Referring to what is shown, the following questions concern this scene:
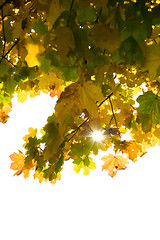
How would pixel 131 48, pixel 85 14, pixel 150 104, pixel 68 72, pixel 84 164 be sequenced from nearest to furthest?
pixel 131 48
pixel 85 14
pixel 68 72
pixel 150 104
pixel 84 164

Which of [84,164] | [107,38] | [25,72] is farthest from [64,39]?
[84,164]

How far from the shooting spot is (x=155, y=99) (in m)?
1.71

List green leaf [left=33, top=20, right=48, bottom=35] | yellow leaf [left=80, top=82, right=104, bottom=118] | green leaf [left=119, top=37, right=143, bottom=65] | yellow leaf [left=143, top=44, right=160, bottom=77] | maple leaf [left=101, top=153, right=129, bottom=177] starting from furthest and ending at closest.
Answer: maple leaf [left=101, top=153, right=129, bottom=177] < yellow leaf [left=80, top=82, right=104, bottom=118] < green leaf [left=33, top=20, right=48, bottom=35] < yellow leaf [left=143, top=44, right=160, bottom=77] < green leaf [left=119, top=37, right=143, bottom=65]

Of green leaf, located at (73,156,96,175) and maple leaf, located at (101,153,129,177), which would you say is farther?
maple leaf, located at (101,153,129,177)

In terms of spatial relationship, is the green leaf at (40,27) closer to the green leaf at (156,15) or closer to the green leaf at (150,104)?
the green leaf at (156,15)

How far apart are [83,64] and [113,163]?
149 cm

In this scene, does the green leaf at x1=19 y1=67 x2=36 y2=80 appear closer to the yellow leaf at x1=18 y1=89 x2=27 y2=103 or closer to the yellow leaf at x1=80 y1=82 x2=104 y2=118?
the yellow leaf at x1=80 y1=82 x2=104 y2=118

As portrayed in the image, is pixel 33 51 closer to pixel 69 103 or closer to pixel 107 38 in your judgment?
pixel 69 103

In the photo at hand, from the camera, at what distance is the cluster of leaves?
99 cm

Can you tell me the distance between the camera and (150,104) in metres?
1.73

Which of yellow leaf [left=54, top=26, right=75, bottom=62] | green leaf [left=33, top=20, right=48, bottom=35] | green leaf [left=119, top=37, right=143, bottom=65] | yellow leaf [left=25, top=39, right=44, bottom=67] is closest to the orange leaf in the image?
yellow leaf [left=25, top=39, right=44, bottom=67]

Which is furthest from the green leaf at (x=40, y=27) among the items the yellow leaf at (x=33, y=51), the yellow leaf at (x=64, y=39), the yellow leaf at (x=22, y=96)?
the yellow leaf at (x=22, y=96)

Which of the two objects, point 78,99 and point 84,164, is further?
point 84,164

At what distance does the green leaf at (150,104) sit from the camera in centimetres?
170
